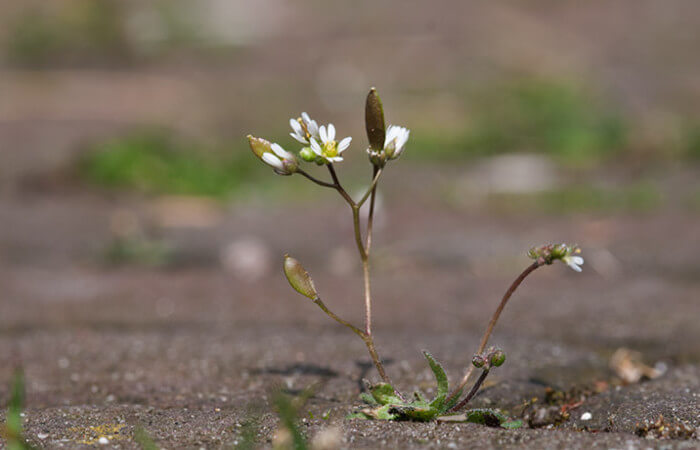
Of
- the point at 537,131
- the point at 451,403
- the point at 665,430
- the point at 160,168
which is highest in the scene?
the point at 537,131

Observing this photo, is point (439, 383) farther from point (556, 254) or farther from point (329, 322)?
point (329, 322)

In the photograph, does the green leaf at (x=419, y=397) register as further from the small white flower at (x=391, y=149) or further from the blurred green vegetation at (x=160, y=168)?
the blurred green vegetation at (x=160, y=168)

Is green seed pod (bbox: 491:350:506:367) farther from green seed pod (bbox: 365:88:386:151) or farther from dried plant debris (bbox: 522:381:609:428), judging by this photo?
green seed pod (bbox: 365:88:386:151)

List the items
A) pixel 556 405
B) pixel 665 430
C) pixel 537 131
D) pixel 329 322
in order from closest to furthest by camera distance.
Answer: pixel 665 430
pixel 556 405
pixel 329 322
pixel 537 131

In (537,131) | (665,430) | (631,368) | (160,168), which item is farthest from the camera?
(537,131)

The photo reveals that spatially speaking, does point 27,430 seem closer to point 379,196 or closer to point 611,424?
point 611,424

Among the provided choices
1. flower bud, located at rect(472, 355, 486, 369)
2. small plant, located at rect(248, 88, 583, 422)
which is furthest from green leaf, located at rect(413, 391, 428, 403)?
flower bud, located at rect(472, 355, 486, 369)

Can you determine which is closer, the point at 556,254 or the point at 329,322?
the point at 556,254

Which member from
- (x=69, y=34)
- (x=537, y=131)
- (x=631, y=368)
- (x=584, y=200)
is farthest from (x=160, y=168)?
(x=69, y=34)
